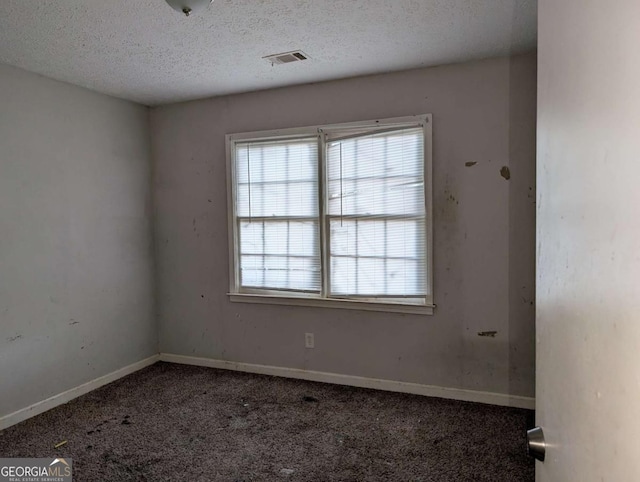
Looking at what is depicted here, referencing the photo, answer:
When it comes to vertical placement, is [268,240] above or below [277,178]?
below

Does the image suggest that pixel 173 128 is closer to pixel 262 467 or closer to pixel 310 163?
pixel 310 163

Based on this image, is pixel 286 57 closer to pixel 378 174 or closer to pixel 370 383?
pixel 378 174

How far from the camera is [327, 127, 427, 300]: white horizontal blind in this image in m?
3.28

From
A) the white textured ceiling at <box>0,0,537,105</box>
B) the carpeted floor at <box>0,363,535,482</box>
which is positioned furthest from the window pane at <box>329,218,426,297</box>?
the white textured ceiling at <box>0,0,537,105</box>

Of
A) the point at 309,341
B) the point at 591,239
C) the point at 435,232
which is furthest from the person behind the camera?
the point at 309,341

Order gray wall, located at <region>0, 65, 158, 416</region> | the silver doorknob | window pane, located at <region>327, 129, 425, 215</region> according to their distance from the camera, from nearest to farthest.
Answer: the silver doorknob
gray wall, located at <region>0, 65, 158, 416</region>
window pane, located at <region>327, 129, 425, 215</region>

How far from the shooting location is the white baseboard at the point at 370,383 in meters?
3.10

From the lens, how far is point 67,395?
11.0 ft

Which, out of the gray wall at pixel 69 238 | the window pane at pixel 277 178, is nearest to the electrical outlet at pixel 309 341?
the window pane at pixel 277 178

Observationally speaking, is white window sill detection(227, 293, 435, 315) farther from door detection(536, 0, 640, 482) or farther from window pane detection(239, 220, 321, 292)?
door detection(536, 0, 640, 482)

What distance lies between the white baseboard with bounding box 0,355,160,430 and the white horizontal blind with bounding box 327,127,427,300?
1982 millimetres

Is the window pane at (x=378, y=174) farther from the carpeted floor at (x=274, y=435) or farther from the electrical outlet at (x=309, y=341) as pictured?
the carpeted floor at (x=274, y=435)

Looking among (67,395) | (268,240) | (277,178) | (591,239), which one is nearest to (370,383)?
(268,240)

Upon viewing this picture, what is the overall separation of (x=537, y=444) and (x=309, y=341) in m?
2.82
